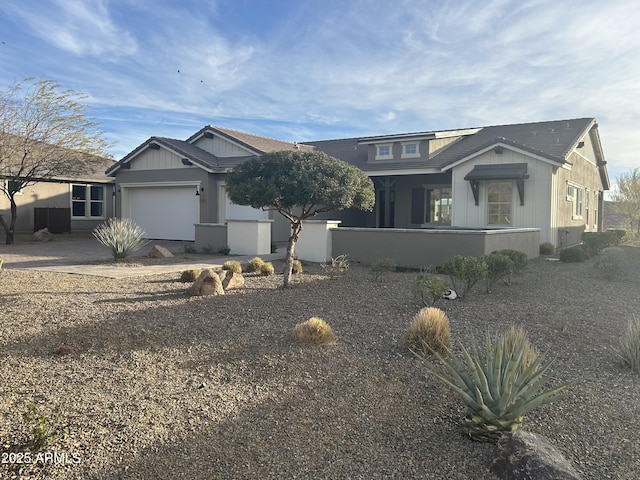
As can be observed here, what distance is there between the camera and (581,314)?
8133mm

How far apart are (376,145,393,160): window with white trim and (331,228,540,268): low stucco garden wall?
7.93m

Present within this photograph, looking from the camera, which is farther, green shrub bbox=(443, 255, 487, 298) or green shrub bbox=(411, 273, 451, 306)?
green shrub bbox=(443, 255, 487, 298)

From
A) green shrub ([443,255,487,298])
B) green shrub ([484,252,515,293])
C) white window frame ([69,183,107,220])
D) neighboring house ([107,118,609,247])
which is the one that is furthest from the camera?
white window frame ([69,183,107,220])

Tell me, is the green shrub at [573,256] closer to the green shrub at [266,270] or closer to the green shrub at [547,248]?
the green shrub at [547,248]

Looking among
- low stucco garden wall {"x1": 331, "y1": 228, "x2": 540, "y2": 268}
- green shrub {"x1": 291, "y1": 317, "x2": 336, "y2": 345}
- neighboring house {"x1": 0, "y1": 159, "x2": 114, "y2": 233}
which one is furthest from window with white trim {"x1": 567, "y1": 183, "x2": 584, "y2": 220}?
neighboring house {"x1": 0, "y1": 159, "x2": 114, "y2": 233}

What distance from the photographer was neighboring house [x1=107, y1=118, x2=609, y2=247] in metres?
18.3

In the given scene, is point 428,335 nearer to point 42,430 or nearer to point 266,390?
point 266,390

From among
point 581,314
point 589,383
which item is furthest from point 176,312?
point 581,314

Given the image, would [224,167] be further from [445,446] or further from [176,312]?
[445,446]

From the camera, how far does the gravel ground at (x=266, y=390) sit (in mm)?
3580

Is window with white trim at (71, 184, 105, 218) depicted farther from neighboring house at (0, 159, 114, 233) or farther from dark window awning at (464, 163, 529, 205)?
dark window awning at (464, 163, 529, 205)

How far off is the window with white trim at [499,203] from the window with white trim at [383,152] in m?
4.62

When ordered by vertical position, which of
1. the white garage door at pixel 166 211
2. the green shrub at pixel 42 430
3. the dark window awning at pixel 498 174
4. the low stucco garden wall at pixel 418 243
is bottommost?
the green shrub at pixel 42 430

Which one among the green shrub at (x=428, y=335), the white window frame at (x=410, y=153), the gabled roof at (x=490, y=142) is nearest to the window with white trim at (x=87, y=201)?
the gabled roof at (x=490, y=142)
